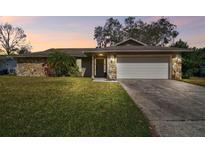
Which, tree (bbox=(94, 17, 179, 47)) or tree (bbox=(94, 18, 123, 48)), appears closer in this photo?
tree (bbox=(94, 17, 179, 47))

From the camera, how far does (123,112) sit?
258 inches

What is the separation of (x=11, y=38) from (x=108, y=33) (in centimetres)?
2086

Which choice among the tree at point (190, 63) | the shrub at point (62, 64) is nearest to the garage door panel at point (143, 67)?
→ the tree at point (190, 63)

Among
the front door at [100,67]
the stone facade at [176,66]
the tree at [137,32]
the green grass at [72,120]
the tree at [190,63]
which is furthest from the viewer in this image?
the tree at [137,32]

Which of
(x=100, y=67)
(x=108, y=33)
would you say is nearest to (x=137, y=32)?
(x=108, y=33)

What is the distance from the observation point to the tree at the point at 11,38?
48691 millimetres

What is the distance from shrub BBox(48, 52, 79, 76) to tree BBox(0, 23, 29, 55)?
99.2ft

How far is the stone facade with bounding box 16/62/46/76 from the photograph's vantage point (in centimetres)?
2430

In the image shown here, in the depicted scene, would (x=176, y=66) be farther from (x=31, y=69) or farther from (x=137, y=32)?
(x=137, y=32)

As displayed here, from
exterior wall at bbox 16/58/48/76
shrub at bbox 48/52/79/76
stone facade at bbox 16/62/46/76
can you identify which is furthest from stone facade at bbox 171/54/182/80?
stone facade at bbox 16/62/46/76

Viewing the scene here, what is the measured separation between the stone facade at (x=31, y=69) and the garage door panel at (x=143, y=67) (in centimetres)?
918

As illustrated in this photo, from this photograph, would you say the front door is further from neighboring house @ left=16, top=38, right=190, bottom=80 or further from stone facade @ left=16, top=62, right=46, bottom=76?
stone facade @ left=16, top=62, right=46, bottom=76

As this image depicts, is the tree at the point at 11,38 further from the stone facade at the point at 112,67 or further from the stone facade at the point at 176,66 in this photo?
the stone facade at the point at 176,66

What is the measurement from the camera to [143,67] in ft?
62.7
